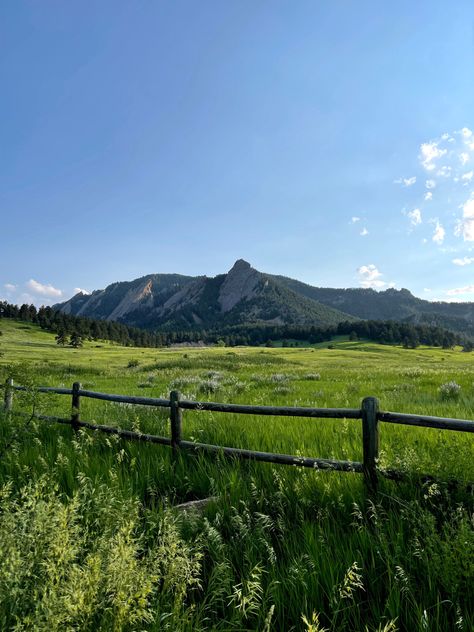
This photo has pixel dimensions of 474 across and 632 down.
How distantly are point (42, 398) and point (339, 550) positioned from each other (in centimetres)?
553

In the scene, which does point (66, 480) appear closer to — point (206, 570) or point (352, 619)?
point (206, 570)

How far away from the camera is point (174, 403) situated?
7.55m

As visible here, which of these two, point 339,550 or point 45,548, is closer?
point 45,548

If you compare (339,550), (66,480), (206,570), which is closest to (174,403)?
(66,480)

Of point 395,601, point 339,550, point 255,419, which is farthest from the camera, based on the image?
point 255,419

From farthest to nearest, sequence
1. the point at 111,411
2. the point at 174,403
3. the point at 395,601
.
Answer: the point at 111,411
the point at 174,403
the point at 395,601

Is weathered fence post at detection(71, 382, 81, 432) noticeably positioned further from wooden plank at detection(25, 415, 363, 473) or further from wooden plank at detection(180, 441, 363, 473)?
wooden plank at detection(180, 441, 363, 473)

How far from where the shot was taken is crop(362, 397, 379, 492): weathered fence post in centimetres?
530

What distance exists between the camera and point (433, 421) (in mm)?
4961

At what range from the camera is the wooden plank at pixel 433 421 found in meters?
4.71

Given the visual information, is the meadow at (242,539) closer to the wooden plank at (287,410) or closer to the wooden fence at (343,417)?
the wooden fence at (343,417)

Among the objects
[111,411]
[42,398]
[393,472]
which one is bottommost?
[111,411]

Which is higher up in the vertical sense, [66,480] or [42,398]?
[42,398]

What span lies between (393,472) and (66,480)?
512 cm
